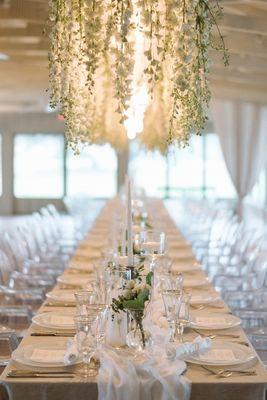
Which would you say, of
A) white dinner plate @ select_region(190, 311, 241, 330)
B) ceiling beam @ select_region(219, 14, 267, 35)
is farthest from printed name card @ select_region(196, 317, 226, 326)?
ceiling beam @ select_region(219, 14, 267, 35)

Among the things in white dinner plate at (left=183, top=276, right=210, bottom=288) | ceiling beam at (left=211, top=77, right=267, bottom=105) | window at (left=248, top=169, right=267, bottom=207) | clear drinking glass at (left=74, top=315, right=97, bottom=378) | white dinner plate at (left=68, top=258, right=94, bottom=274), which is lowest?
window at (left=248, top=169, right=267, bottom=207)

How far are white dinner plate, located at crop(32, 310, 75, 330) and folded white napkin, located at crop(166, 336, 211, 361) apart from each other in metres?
0.70

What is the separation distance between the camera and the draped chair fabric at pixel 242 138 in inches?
575

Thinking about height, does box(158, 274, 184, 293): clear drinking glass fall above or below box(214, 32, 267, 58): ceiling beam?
below

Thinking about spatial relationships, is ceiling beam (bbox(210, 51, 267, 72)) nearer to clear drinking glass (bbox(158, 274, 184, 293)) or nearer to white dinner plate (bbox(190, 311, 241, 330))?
white dinner plate (bbox(190, 311, 241, 330))

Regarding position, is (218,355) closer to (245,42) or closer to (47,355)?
(47,355)

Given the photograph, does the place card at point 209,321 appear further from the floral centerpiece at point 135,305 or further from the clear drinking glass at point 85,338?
the clear drinking glass at point 85,338

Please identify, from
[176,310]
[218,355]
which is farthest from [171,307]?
[218,355]

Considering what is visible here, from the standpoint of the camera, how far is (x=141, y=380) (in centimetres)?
273

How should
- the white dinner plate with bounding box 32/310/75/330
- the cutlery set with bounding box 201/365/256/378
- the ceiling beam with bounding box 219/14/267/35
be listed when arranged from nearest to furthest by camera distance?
the cutlery set with bounding box 201/365/256/378, the white dinner plate with bounding box 32/310/75/330, the ceiling beam with bounding box 219/14/267/35

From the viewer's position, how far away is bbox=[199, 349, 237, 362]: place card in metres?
2.96

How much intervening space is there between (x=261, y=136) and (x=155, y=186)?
5.58 metres

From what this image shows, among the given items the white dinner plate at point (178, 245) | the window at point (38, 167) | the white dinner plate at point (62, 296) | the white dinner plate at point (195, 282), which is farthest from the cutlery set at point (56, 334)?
the window at point (38, 167)

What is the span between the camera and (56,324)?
3.52 metres
